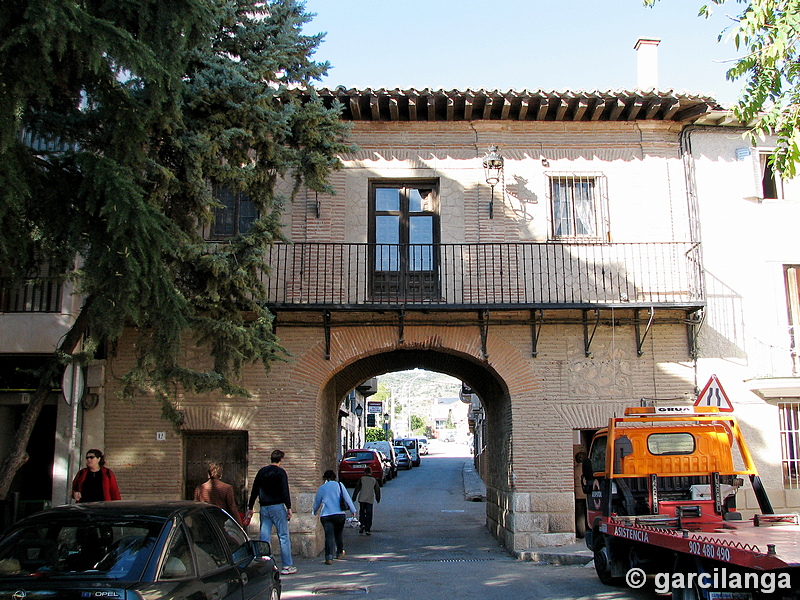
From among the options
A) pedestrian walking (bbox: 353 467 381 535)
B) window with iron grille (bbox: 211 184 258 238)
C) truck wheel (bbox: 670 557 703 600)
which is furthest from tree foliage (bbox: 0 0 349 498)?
truck wheel (bbox: 670 557 703 600)

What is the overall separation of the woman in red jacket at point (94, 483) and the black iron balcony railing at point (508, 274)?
4.59m

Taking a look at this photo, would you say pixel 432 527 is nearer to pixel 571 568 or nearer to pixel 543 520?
pixel 543 520

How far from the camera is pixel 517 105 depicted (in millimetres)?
13680

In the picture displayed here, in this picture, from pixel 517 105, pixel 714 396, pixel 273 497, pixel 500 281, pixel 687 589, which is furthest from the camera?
pixel 517 105

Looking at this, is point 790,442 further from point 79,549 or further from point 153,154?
point 79,549

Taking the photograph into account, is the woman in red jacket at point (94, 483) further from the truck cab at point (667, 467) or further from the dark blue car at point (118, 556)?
the truck cab at point (667, 467)

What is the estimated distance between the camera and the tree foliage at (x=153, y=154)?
6.80 meters

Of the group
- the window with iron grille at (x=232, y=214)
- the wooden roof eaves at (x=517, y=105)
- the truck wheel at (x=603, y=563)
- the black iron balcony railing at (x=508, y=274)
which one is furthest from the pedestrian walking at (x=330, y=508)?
the wooden roof eaves at (x=517, y=105)

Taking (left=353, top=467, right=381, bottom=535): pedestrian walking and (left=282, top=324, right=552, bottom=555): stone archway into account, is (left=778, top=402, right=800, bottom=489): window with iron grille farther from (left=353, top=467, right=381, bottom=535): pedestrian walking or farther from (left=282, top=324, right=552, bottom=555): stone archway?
(left=353, top=467, right=381, bottom=535): pedestrian walking

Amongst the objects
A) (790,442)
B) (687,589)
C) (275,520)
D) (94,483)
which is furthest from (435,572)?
(790,442)

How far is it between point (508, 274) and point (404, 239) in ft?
6.71

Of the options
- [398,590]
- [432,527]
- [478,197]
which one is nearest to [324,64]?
[478,197]

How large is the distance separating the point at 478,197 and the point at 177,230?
652 centimetres

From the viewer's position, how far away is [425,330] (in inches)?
521
